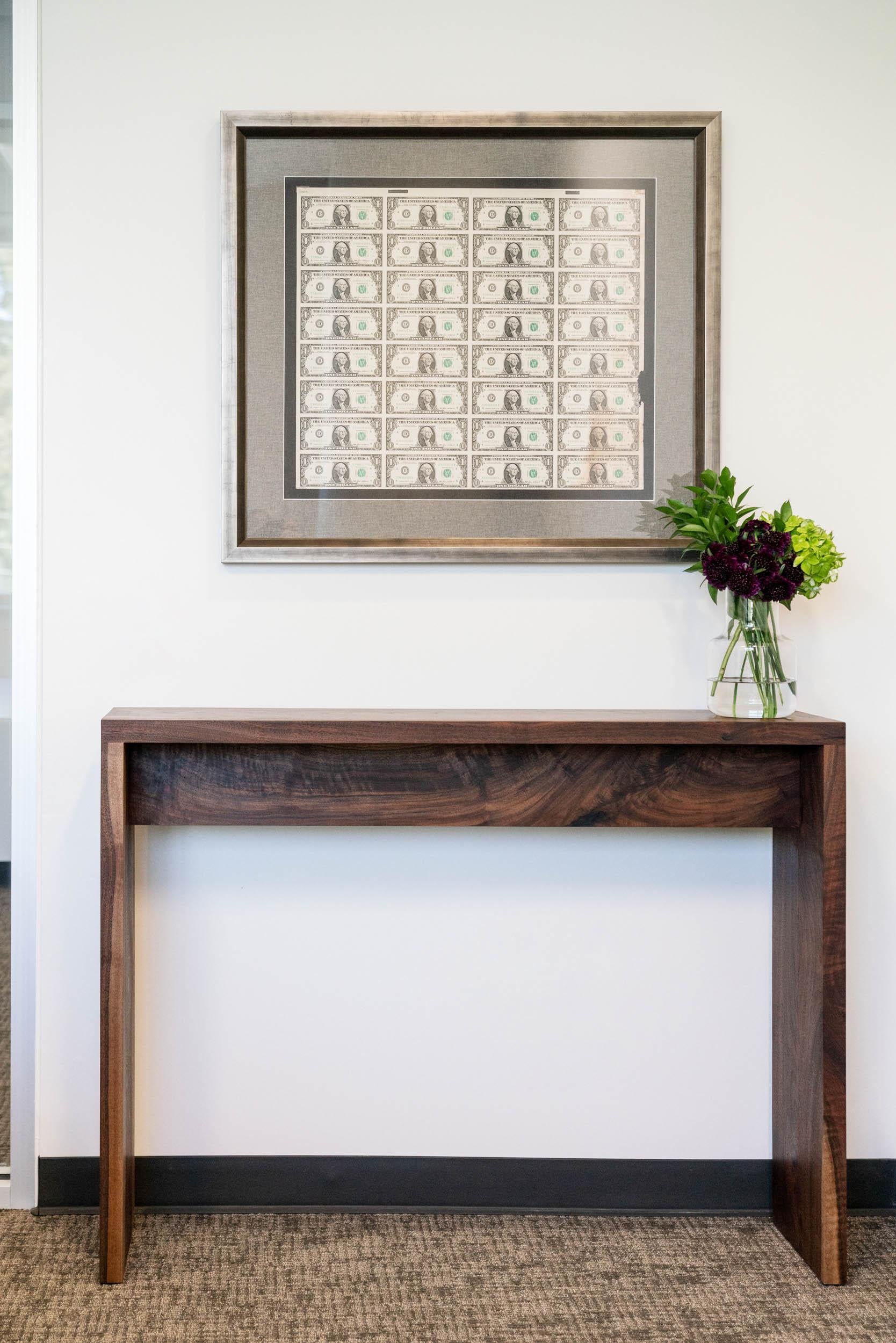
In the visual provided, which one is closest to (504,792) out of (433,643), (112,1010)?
(433,643)

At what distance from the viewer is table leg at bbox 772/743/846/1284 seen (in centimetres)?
164

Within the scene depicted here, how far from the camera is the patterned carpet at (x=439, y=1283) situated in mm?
1533

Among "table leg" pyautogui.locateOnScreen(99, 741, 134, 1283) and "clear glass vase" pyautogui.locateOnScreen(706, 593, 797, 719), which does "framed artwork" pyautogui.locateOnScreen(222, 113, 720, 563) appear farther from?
"table leg" pyautogui.locateOnScreen(99, 741, 134, 1283)

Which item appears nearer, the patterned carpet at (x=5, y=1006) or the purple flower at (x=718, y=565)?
the purple flower at (x=718, y=565)

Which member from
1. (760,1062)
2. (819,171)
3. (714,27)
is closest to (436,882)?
(760,1062)

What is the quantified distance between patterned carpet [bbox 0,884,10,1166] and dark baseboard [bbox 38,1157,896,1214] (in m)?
0.11

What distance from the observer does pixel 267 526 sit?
1.82 metres

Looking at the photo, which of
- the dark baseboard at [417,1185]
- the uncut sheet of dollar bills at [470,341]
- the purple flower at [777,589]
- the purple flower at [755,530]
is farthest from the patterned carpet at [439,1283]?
the uncut sheet of dollar bills at [470,341]

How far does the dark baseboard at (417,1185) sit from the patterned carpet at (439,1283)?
0.03 meters

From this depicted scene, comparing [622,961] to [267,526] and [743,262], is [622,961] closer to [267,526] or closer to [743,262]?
[267,526]

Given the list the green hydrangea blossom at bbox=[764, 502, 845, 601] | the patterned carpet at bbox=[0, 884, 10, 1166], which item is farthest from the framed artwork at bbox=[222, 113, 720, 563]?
the patterned carpet at bbox=[0, 884, 10, 1166]

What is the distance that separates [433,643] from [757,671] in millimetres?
591

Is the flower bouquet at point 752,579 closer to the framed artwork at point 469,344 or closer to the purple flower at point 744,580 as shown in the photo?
the purple flower at point 744,580

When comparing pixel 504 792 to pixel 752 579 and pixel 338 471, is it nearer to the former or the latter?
pixel 752 579
